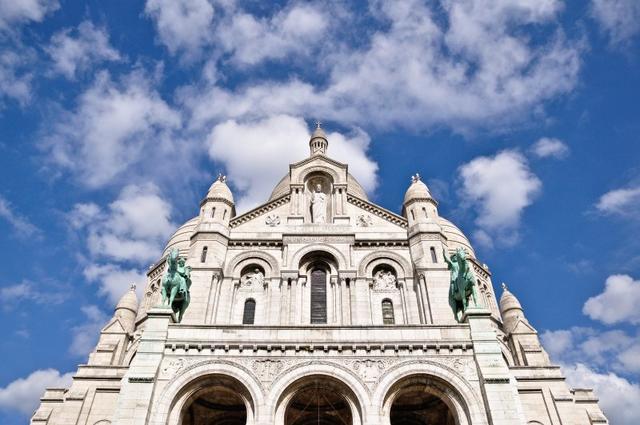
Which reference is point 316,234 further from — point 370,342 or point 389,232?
point 370,342

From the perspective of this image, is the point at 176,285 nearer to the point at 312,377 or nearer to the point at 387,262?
the point at 312,377

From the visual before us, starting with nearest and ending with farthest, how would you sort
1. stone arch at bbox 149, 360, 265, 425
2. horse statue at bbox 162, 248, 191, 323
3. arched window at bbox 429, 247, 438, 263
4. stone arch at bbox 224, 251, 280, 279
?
1. stone arch at bbox 149, 360, 265, 425
2. horse statue at bbox 162, 248, 191, 323
3. arched window at bbox 429, 247, 438, 263
4. stone arch at bbox 224, 251, 280, 279

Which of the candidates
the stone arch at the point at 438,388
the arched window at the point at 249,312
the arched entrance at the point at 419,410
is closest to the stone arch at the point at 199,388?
the stone arch at the point at 438,388

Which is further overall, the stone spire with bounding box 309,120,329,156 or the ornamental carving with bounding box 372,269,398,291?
the stone spire with bounding box 309,120,329,156

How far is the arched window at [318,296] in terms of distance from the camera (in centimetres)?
2746

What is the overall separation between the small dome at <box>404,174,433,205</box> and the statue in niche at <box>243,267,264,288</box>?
33.9ft

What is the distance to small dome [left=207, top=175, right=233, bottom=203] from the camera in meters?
32.7

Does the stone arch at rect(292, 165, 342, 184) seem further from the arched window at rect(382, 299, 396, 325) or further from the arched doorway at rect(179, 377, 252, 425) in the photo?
the arched doorway at rect(179, 377, 252, 425)

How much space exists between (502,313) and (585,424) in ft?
34.9

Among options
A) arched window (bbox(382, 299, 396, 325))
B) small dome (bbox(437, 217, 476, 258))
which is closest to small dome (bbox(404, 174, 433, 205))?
small dome (bbox(437, 217, 476, 258))

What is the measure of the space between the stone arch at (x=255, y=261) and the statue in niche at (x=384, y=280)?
5.50m

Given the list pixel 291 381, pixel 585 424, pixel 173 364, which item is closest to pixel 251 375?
pixel 291 381

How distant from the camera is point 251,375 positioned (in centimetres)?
1942

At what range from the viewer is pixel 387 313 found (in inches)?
1096
